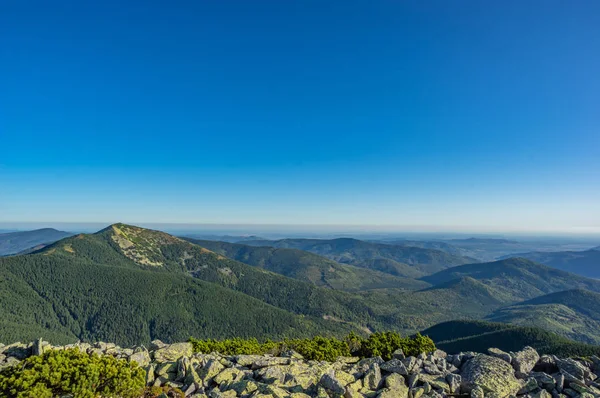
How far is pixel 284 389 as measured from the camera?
77.8 ft

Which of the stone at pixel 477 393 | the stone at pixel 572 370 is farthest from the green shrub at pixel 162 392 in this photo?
the stone at pixel 572 370

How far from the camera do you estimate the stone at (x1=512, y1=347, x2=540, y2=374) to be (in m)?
29.2

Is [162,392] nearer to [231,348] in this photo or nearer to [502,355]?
[231,348]

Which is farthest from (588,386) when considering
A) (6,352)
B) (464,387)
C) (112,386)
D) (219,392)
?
(6,352)

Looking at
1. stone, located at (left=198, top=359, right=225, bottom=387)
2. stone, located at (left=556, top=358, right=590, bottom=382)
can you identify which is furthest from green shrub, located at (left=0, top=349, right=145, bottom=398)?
stone, located at (left=556, top=358, right=590, bottom=382)

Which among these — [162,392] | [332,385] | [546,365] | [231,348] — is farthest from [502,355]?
[231,348]

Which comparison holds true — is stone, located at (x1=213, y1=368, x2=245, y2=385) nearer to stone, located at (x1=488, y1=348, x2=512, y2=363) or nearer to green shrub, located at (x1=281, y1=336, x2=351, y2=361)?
green shrub, located at (x1=281, y1=336, x2=351, y2=361)

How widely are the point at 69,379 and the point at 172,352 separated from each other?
36.3 ft

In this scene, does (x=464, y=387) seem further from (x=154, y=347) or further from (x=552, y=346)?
(x=552, y=346)

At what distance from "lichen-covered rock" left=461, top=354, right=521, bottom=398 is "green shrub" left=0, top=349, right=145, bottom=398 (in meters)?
26.7

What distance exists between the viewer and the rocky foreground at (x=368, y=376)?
2394cm

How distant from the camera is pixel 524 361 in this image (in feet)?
98.7

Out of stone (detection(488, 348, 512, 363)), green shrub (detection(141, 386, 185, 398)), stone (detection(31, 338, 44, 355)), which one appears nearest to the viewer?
green shrub (detection(141, 386, 185, 398))

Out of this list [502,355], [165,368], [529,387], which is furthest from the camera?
[502,355]
